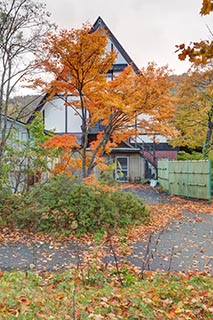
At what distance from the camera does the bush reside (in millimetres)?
8406

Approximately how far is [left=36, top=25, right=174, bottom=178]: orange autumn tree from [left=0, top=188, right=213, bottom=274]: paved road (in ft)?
15.9

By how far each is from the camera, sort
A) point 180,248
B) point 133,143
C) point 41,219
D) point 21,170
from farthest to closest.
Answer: point 133,143 → point 21,170 → point 41,219 → point 180,248

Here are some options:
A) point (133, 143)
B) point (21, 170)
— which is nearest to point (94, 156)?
point (21, 170)

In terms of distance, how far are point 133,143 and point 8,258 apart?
57.0ft

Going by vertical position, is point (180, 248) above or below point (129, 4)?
below

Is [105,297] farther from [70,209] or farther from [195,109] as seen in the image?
[195,109]

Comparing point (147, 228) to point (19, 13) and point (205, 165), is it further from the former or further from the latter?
point (19, 13)

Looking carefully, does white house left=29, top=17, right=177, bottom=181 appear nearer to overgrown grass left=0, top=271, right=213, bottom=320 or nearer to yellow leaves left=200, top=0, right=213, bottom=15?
overgrown grass left=0, top=271, right=213, bottom=320

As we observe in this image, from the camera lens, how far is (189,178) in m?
15.4

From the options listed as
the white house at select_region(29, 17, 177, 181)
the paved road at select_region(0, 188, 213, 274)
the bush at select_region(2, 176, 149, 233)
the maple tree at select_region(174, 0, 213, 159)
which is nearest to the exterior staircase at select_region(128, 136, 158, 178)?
the white house at select_region(29, 17, 177, 181)

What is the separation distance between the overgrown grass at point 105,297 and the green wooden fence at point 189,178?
940cm

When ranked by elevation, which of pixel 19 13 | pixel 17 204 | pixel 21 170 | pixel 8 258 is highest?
pixel 19 13

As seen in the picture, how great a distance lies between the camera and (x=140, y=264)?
6.05 metres

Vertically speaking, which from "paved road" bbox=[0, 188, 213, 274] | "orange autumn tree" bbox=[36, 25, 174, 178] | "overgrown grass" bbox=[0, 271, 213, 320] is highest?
"orange autumn tree" bbox=[36, 25, 174, 178]
